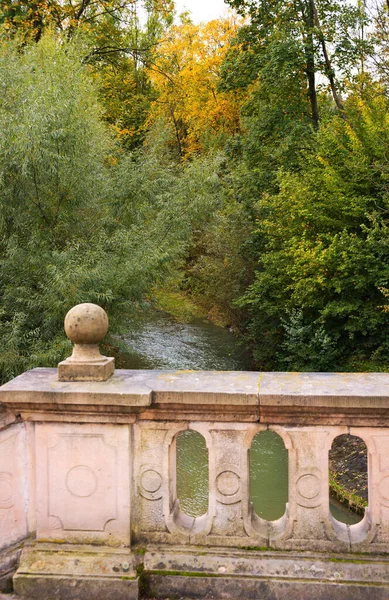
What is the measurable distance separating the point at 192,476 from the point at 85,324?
5.96 metres

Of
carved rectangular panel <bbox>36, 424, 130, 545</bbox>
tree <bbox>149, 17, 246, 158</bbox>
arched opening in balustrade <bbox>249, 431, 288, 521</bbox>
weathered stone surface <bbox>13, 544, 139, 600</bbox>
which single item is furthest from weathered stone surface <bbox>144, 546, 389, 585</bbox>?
tree <bbox>149, 17, 246, 158</bbox>

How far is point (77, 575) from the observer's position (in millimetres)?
2748

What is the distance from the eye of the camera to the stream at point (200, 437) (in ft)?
24.0

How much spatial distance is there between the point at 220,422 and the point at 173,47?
2973 centimetres

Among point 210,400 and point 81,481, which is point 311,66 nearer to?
point 210,400

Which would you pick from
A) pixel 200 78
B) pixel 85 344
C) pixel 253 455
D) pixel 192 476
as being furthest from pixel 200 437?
pixel 200 78

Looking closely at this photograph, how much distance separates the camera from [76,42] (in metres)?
13.6

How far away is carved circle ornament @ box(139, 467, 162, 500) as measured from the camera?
113 inches

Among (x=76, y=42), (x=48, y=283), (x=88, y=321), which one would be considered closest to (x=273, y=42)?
(x=76, y=42)

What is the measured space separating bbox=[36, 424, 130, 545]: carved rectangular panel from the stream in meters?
4.29

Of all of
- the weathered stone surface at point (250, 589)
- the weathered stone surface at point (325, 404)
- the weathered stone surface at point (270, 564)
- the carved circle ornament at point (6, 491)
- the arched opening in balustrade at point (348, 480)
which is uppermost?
the weathered stone surface at point (325, 404)

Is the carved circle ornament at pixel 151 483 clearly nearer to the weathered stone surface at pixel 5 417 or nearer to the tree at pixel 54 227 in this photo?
the weathered stone surface at pixel 5 417

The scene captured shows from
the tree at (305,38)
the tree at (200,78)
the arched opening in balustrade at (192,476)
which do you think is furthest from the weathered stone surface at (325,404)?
the tree at (200,78)

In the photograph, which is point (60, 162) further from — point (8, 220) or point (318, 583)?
point (318, 583)
